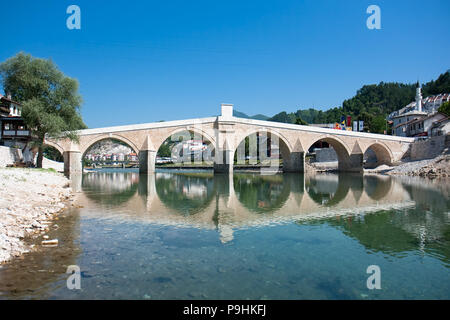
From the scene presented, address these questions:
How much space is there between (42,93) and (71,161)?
594 cm

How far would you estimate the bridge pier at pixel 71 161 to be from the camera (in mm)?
19875

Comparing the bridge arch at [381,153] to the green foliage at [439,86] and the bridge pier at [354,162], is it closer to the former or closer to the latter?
the bridge pier at [354,162]

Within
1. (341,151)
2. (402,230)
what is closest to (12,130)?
(402,230)

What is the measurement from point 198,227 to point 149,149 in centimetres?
1602

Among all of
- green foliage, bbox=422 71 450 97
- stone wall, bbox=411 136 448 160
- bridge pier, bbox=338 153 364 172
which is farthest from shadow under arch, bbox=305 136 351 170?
green foliage, bbox=422 71 450 97

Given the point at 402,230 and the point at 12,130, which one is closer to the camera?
the point at 402,230

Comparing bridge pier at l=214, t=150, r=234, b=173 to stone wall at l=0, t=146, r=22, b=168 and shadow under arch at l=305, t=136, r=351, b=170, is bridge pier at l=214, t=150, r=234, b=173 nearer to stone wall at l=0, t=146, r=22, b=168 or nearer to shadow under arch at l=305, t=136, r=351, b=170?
shadow under arch at l=305, t=136, r=351, b=170

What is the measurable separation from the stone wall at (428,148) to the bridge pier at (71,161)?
2743 cm

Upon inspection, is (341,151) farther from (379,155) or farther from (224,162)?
(224,162)

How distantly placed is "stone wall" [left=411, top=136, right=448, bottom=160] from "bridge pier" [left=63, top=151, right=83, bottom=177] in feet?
90.0

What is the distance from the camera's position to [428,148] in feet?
81.8

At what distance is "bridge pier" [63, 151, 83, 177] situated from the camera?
19875mm

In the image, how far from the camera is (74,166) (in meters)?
20.3
